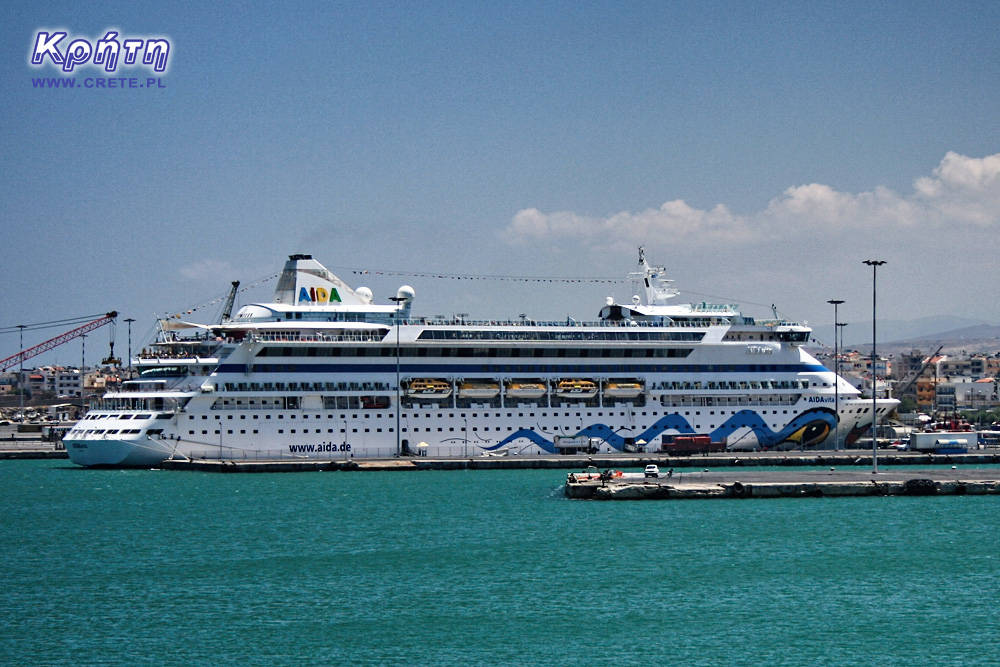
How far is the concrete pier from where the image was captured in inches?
1704

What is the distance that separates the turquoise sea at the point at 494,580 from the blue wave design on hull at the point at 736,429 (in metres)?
13.5

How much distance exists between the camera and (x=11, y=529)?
1479 inches

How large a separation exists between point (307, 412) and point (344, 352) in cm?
319

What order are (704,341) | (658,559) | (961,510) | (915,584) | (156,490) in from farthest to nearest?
(704,341)
(156,490)
(961,510)
(658,559)
(915,584)

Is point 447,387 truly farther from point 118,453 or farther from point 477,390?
point 118,453

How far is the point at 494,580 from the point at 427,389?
2914 cm

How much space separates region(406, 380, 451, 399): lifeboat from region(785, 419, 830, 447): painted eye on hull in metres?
16.8

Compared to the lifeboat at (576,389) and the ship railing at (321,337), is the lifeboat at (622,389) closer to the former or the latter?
the lifeboat at (576,389)

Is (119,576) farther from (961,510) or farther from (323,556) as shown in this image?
(961,510)

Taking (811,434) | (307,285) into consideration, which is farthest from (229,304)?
(811,434)

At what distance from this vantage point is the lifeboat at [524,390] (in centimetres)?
5900

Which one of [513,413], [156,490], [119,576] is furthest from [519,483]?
[119,576]

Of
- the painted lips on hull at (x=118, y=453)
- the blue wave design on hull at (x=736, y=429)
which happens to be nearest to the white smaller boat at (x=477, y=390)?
the blue wave design on hull at (x=736, y=429)

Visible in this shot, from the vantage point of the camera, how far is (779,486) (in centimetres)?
4388
